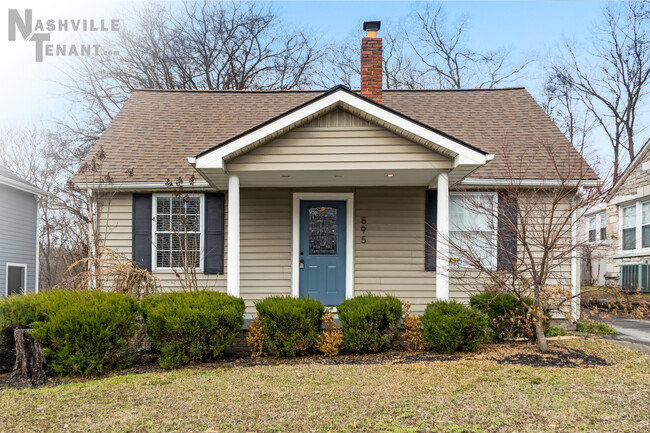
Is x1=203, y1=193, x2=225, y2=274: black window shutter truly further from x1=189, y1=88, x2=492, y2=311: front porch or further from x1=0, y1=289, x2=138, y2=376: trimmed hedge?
x1=0, y1=289, x2=138, y2=376: trimmed hedge

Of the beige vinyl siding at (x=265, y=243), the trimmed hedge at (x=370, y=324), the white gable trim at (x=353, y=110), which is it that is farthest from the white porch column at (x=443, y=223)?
the beige vinyl siding at (x=265, y=243)

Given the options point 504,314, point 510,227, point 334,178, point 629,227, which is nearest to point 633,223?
point 629,227

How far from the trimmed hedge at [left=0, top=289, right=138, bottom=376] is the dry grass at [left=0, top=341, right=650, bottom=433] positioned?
43 cm

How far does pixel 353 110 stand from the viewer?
6.97 m

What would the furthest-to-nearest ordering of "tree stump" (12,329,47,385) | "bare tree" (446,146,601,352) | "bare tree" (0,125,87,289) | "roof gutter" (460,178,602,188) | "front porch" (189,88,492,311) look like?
"bare tree" (0,125,87,289)
"front porch" (189,88,492,311)
"roof gutter" (460,178,602,188)
"bare tree" (446,146,601,352)
"tree stump" (12,329,47,385)

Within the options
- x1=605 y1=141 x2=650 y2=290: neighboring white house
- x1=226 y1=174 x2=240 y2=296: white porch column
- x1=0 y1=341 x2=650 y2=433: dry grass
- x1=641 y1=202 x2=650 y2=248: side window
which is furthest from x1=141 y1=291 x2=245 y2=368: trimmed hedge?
x1=641 y1=202 x2=650 y2=248: side window

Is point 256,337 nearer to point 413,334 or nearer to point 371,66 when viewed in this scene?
point 413,334

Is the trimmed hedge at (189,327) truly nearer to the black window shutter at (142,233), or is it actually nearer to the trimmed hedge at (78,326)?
the trimmed hedge at (78,326)

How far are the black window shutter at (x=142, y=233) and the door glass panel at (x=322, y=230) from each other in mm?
3016

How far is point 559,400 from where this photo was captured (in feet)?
14.4

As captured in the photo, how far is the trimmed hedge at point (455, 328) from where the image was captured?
21.0 feet

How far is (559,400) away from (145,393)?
4.02 meters

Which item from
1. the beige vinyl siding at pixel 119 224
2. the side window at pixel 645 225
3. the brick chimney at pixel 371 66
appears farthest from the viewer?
the side window at pixel 645 225

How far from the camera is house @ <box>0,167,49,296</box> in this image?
515 inches
